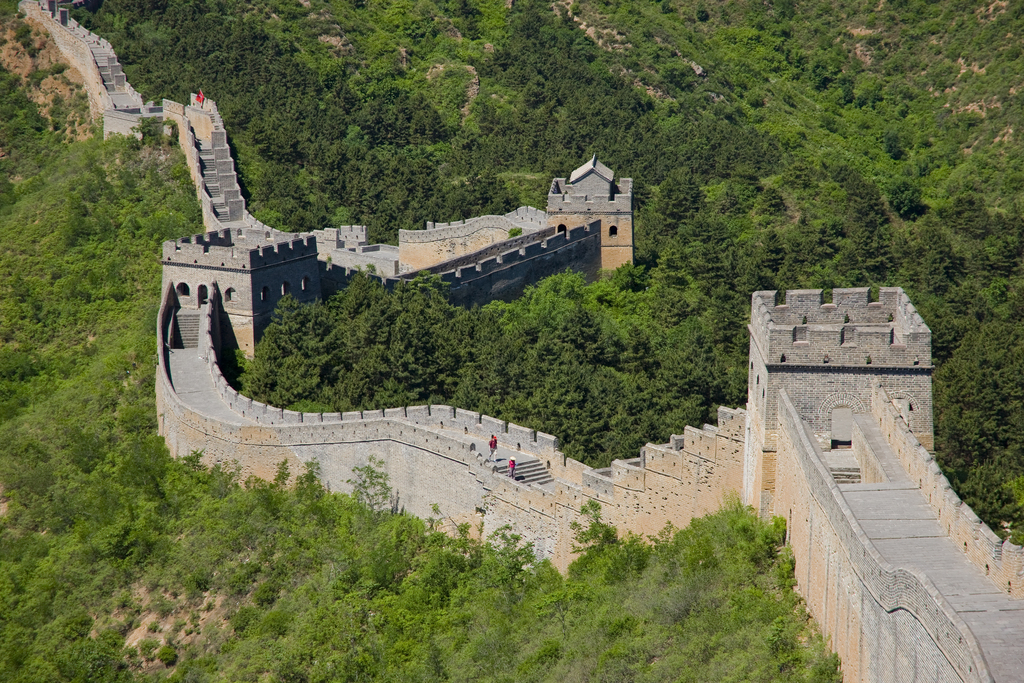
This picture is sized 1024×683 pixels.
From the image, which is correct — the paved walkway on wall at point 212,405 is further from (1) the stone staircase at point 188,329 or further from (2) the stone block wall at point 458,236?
(2) the stone block wall at point 458,236

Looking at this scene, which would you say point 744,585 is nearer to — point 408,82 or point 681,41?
point 408,82

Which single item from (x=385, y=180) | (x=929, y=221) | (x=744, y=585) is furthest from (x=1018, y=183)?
(x=744, y=585)

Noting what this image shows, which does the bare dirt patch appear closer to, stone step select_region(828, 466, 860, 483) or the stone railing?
stone step select_region(828, 466, 860, 483)

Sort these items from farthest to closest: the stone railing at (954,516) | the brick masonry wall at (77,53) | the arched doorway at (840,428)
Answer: the brick masonry wall at (77,53) < the arched doorway at (840,428) < the stone railing at (954,516)

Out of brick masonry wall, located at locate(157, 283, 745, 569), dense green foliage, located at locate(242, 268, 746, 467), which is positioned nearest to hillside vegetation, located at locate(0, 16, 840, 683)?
brick masonry wall, located at locate(157, 283, 745, 569)

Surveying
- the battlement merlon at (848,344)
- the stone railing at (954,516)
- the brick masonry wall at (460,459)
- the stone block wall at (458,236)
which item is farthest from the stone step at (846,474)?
the stone block wall at (458,236)
